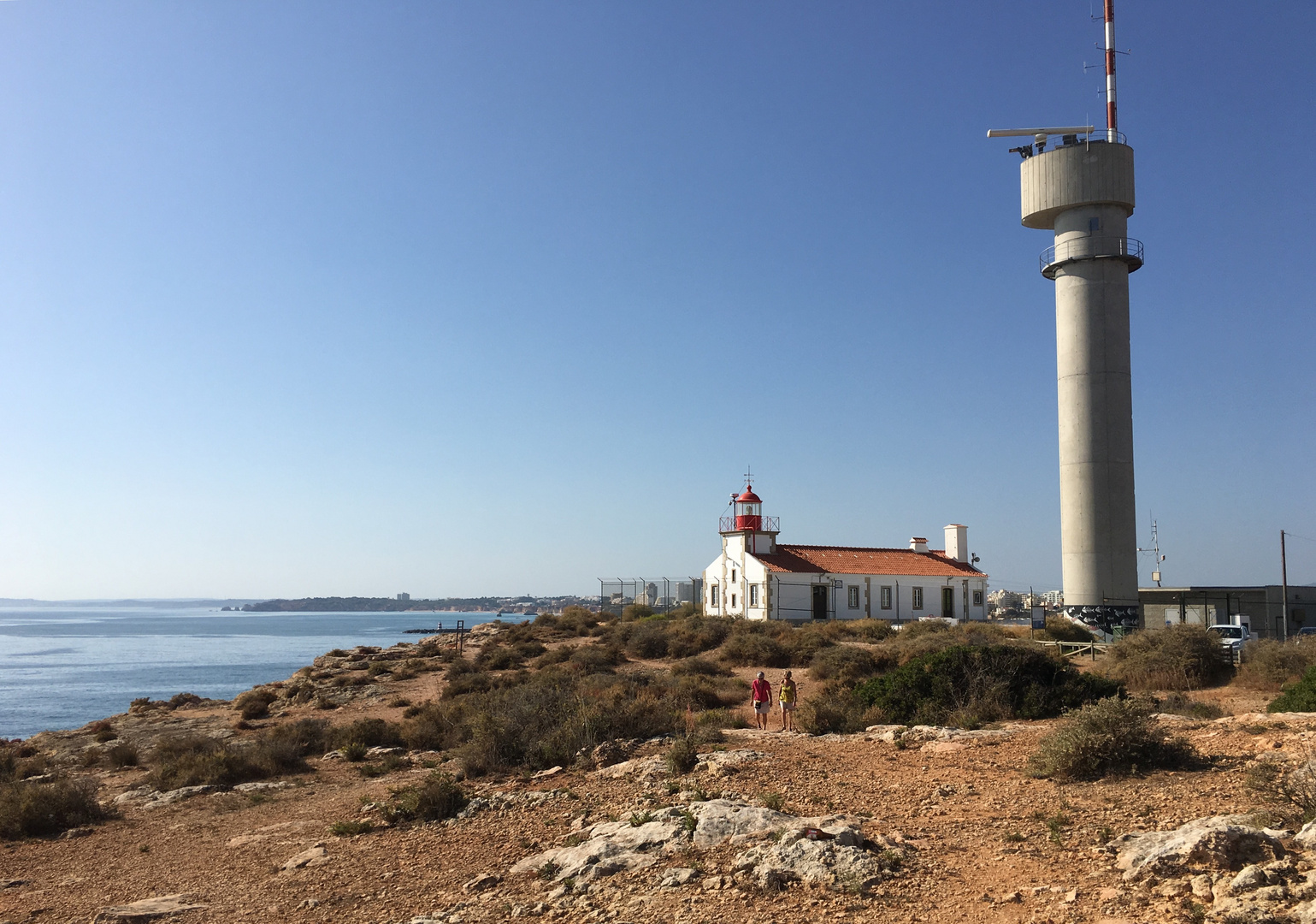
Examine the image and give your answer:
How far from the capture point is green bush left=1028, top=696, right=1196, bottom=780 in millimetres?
9305

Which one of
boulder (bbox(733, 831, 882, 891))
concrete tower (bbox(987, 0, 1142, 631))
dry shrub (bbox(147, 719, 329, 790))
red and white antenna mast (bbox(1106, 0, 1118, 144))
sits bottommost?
dry shrub (bbox(147, 719, 329, 790))

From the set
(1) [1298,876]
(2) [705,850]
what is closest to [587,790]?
(2) [705,850]

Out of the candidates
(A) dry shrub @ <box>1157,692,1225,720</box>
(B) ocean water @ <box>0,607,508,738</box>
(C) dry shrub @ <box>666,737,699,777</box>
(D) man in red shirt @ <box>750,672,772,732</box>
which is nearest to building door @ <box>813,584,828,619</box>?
(D) man in red shirt @ <box>750,672,772,732</box>

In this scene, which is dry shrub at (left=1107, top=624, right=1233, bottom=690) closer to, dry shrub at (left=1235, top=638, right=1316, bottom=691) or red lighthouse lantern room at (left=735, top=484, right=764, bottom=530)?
dry shrub at (left=1235, top=638, right=1316, bottom=691)

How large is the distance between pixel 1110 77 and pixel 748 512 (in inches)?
962

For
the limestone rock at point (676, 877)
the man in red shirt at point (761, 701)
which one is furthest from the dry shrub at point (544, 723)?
the limestone rock at point (676, 877)

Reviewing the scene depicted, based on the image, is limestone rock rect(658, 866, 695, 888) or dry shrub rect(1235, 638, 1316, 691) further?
dry shrub rect(1235, 638, 1316, 691)

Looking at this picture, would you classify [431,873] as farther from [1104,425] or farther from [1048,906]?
[1104,425]

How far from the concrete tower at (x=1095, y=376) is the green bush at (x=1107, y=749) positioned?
25.4 metres

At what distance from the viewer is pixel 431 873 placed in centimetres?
899

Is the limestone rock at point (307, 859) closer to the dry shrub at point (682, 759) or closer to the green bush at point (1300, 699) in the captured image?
the dry shrub at point (682, 759)

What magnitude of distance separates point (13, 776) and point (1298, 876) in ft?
63.1

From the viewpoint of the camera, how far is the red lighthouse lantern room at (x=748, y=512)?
145ft

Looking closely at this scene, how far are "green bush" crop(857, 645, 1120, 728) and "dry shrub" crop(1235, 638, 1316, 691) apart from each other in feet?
17.9
